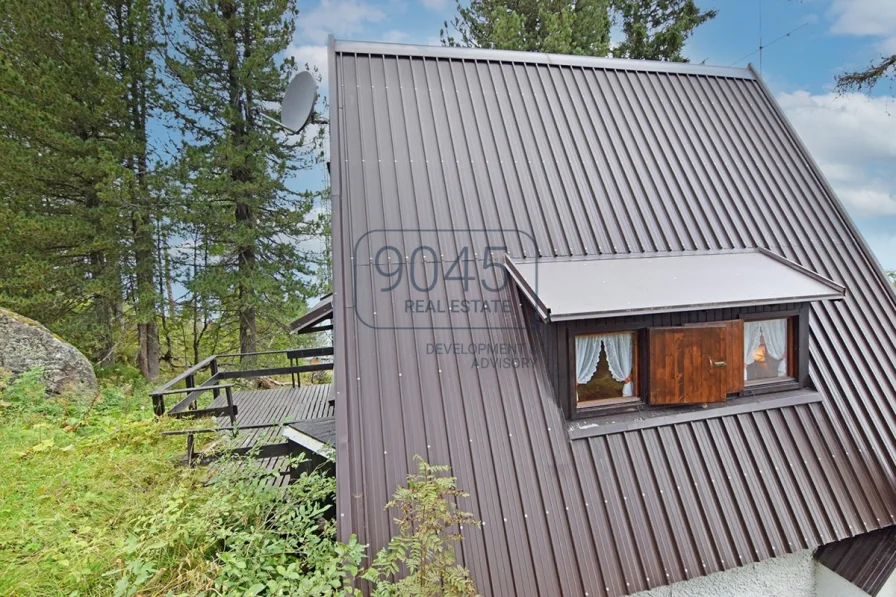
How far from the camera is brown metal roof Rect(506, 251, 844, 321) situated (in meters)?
3.71

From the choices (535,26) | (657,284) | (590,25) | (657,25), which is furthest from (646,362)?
(657,25)

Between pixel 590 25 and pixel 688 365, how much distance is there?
1492 cm

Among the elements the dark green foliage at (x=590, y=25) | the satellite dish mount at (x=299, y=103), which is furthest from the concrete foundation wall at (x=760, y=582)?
the dark green foliage at (x=590, y=25)

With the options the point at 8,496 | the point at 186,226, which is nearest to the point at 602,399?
the point at 8,496

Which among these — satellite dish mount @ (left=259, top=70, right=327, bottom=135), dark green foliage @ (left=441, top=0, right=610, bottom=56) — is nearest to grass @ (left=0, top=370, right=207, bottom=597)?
satellite dish mount @ (left=259, top=70, right=327, bottom=135)

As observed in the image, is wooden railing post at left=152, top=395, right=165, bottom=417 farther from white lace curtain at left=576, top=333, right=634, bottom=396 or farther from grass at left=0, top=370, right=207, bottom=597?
white lace curtain at left=576, top=333, right=634, bottom=396

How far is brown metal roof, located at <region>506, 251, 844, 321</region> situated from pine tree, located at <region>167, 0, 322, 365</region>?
9.95 metres

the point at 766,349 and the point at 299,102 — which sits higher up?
the point at 299,102

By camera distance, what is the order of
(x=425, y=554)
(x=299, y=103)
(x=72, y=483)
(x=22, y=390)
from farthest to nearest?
(x=22, y=390) < (x=299, y=103) < (x=72, y=483) < (x=425, y=554)

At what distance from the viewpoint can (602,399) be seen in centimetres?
400

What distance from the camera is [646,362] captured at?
4.03 m

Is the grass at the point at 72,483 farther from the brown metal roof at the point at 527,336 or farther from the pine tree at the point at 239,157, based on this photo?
the pine tree at the point at 239,157

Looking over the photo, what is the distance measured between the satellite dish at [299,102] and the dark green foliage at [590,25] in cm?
965

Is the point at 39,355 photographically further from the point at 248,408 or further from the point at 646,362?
the point at 646,362
